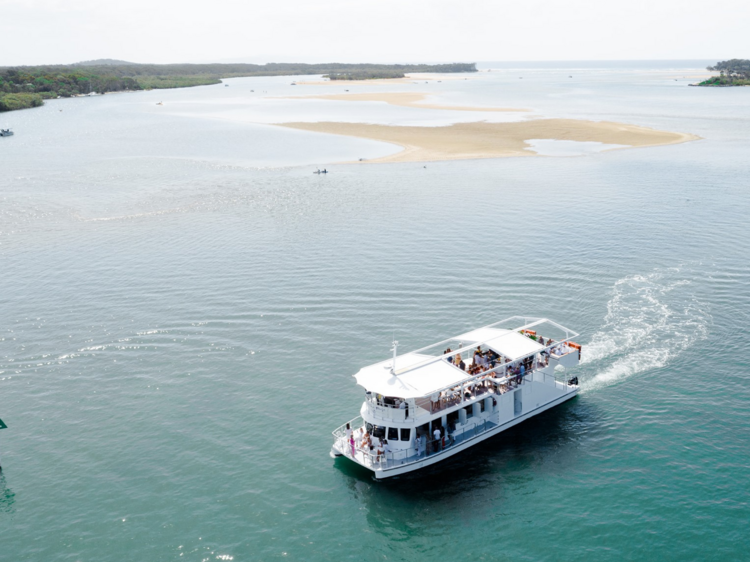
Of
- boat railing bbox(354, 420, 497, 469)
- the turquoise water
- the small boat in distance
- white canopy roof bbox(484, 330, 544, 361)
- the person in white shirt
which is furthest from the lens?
white canopy roof bbox(484, 330, 544, 361)

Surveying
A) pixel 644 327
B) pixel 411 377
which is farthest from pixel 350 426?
pixel 644 327

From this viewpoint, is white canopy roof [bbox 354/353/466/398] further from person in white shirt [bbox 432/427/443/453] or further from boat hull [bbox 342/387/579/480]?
boat hull [bbox 342/387/579/480]

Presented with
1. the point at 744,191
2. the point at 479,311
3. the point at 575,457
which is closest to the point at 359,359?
the point at 479,311

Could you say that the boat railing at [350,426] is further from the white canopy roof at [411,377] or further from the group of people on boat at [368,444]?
the white canopy roof at [411,377]

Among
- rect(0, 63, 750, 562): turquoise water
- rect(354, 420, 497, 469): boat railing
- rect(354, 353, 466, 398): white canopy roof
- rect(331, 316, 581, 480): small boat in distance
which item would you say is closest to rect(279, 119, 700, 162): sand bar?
rect(0, 63, 750, 562): turquoise water

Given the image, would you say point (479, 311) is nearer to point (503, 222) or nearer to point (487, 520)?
point (487, 520)
